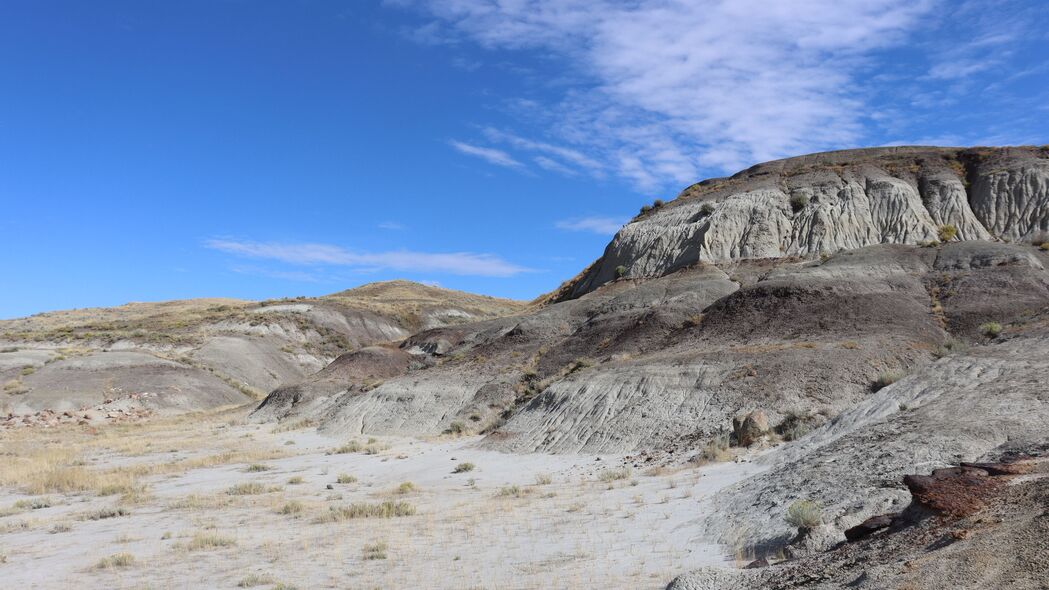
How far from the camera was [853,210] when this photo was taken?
4619cm

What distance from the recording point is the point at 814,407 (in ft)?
69.2

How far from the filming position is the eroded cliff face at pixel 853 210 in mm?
44312

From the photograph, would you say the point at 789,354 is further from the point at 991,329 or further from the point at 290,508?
the point at 290,508

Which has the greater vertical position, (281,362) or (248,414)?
(281,362)

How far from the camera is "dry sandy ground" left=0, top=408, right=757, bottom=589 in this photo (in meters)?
10.8

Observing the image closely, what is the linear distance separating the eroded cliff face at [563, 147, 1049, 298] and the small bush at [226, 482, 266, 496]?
111ft

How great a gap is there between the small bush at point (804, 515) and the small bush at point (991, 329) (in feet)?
70.2

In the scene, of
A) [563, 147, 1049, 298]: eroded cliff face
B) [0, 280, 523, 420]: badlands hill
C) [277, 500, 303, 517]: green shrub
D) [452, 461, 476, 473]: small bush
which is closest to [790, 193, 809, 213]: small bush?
[563, 147, 1049, 298]: eroded cliff face

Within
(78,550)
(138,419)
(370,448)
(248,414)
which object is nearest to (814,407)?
(370,448)

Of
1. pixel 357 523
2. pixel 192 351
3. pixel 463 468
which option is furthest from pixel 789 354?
pixel 192 351

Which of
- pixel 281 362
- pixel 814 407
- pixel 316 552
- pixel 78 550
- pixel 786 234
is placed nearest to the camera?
pixel 316 552

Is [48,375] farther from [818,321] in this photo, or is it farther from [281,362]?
[818,321]

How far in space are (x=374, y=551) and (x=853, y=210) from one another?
142 feet

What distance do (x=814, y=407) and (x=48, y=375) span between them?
54.4 metres
